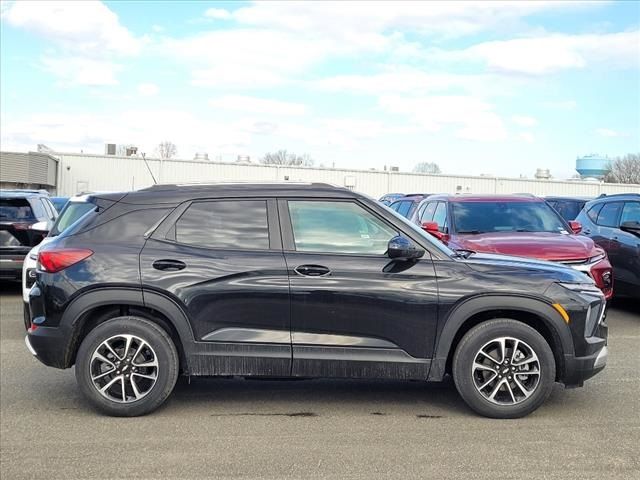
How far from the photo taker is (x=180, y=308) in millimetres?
5047

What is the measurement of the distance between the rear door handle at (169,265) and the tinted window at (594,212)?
806 centimetres

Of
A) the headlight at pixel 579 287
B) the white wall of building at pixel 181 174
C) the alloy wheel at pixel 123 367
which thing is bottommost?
the alloy wheel at pixel 123 367

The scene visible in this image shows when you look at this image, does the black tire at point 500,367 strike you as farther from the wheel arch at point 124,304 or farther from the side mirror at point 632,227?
the side mirror at point 632,227

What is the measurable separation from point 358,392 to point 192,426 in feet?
5.09

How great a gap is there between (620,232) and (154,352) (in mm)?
7607

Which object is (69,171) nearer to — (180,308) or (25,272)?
(25,272)

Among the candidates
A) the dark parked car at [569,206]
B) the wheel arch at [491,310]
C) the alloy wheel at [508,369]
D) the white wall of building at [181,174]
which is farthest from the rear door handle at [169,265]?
the white wall of building at [181,174]

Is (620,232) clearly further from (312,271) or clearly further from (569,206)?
(569,206)

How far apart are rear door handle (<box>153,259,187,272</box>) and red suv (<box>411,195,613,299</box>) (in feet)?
12.7

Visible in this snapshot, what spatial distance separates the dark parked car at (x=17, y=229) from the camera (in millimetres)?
11031

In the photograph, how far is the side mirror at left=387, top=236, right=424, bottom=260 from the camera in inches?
196

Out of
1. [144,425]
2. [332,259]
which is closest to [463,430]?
[332,259]

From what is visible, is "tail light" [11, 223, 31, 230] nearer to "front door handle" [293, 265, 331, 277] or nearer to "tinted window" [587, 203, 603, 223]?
"front door handle" [293, 265, 331, 277]

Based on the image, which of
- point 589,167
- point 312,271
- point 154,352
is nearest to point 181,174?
point 589,167
